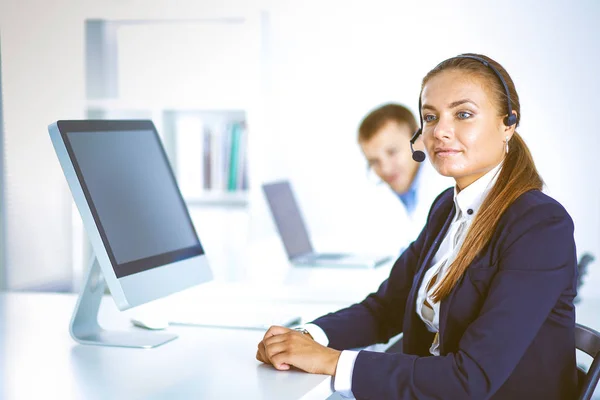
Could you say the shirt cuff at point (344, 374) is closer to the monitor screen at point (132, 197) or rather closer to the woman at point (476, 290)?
the woman at point (476, 290)

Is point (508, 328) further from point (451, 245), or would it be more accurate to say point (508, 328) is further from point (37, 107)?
point (37, 107)

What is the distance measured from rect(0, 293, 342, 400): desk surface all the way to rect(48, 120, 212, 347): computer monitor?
8 cm

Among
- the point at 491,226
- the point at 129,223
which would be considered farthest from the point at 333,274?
the point at 491,226

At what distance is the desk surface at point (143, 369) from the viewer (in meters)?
1.43

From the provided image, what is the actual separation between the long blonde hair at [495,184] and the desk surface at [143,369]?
0.33m

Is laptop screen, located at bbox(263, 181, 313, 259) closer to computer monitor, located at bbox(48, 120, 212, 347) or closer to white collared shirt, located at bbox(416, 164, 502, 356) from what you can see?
computer monitor, located at bbox(48, 120, 212, 347)

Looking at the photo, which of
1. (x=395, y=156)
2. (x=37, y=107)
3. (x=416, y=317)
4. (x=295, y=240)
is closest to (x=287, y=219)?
(x=295, y=240)

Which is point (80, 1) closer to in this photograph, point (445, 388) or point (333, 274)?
point (333, 274)

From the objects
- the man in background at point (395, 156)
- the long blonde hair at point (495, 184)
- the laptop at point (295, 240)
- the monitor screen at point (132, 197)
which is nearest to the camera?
the long blonde hair at point (495, 184)

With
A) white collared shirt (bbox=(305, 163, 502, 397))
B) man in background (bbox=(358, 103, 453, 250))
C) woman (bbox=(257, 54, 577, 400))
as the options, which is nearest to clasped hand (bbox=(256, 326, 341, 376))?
woman (bbox=(257, 54, 577, 400))

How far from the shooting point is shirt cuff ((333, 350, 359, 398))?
4.81 feet

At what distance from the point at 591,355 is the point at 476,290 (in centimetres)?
31

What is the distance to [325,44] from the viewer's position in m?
4.84

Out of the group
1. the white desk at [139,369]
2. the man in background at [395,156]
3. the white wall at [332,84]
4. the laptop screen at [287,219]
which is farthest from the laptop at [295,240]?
the white desk at [139,369]
